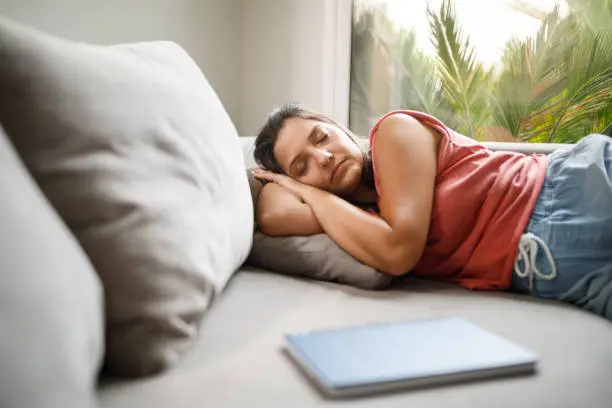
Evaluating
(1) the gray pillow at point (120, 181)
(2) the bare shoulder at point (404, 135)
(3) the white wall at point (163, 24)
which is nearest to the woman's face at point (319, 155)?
(2) the bare shoulder at point (404, 135)

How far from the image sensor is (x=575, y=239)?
1.12 metres

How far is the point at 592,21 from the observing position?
2.03m

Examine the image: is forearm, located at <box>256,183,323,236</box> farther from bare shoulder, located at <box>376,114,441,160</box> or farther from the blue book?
A: the blue book

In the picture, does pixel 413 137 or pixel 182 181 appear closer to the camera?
pixel 182 181

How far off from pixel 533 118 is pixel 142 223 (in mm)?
1776

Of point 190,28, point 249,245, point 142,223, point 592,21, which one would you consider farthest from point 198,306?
point 592,21

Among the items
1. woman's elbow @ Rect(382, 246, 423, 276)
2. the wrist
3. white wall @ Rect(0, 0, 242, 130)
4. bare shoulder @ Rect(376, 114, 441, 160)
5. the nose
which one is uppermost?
white wall @ Rect(0, 0, 242, 130)

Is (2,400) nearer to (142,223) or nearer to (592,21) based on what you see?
(142,223)

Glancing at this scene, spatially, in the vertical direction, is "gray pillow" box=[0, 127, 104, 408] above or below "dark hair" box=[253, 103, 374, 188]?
above

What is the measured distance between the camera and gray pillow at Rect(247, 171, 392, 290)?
1.16 metres

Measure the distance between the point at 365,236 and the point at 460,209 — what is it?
0.65 feet

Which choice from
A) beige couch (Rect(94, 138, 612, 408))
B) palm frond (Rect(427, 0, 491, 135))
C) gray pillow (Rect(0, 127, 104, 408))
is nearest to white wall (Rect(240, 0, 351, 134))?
palm frond (Rect(427, 0, 491, 135))

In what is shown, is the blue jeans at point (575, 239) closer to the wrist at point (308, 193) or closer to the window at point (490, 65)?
the wrist at point (308, 193)

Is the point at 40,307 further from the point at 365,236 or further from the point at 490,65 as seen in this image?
the point at 490,65
